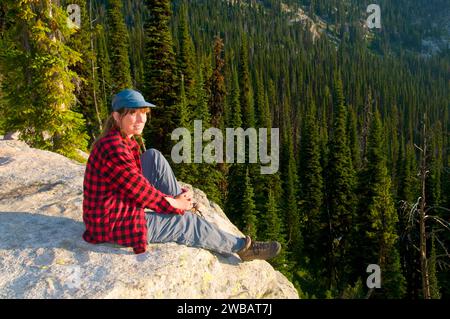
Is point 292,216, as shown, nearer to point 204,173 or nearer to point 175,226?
point 204,173

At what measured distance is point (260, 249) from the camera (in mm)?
5734

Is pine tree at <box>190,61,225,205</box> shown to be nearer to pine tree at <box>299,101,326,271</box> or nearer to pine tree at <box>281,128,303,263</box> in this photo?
pine tree at <box>281,128,303,263</box>

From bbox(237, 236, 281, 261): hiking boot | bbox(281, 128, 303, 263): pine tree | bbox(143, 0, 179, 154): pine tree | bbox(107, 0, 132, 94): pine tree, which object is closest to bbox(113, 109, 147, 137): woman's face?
bbox(237, 236, 281, 261): hiking boot

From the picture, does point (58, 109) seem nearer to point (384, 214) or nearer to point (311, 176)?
point (384, 214)

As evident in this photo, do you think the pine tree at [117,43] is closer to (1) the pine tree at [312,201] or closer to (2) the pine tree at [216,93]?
(2) the pine tree at [216,93]

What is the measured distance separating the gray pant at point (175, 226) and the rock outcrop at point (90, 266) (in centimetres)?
13

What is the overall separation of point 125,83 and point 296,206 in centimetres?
2442

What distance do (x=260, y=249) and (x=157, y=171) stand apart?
1.75 m

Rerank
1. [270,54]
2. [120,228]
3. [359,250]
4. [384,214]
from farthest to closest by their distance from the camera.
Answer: [270,54]
[359,250]
[384,214]
[120,228]

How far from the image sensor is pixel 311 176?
163 feet

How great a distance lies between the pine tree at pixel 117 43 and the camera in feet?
117

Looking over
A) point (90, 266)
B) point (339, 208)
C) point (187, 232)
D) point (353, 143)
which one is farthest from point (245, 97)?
point (90, 266)
